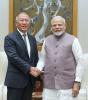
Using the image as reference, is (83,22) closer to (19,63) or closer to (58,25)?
(58,25)

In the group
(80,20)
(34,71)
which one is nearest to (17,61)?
(34,71)

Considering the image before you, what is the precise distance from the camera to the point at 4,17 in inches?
174

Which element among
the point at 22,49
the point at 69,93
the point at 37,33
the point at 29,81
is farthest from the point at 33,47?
the point at 37,33

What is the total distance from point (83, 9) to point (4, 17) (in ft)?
3.97

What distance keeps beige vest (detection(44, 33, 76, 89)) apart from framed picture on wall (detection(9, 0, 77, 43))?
5.03ft

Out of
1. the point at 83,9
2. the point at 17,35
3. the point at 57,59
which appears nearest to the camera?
the point at 57,59

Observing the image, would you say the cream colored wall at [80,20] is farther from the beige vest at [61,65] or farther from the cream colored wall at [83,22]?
the beige vest at [61,65]

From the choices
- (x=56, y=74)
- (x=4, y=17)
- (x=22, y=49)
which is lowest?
(x=56, y=74)

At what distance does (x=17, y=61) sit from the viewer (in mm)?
2947

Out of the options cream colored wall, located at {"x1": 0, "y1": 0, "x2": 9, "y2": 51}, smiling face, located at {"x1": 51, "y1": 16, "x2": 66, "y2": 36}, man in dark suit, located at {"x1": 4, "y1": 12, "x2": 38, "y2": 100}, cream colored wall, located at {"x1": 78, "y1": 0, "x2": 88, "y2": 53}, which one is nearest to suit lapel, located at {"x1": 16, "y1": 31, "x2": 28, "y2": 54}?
A: man in dark suit, located at {"x1": 4, "y1": 12, "x2": 38, "y2": 100}

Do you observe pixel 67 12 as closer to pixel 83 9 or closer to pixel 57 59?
pixel 83 9

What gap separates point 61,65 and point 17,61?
455 millimetres

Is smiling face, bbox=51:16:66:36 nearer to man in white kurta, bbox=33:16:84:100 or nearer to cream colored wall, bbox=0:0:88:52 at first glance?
man in white kurta, bbox=33:16:84:100

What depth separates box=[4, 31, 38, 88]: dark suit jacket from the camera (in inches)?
116
